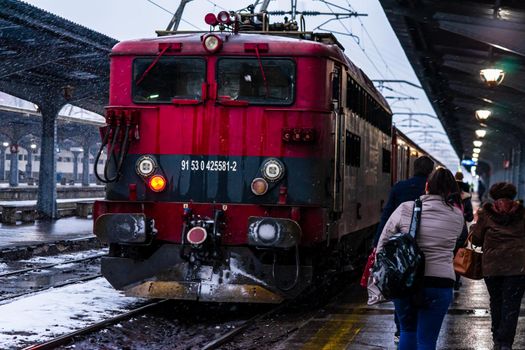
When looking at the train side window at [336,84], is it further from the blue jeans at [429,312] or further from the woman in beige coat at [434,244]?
the blue jeans at [429,312]

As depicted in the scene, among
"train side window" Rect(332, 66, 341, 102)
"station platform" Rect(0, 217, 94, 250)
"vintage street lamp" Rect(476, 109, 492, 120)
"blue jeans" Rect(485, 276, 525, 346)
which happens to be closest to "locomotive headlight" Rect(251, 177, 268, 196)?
"train side window" Rect(332, 66, 341, 102)

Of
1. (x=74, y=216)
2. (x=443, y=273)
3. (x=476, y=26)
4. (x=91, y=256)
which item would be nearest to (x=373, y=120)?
(x=476, y=26)

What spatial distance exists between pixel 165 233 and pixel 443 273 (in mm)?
4659

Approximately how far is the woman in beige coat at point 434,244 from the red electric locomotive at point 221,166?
140 inches

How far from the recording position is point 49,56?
1983 centimetres

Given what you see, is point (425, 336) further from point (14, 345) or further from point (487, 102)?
point (487, 102)

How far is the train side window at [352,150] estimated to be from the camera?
36.3ft

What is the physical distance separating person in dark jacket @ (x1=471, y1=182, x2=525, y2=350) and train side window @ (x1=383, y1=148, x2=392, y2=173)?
865 centimetres

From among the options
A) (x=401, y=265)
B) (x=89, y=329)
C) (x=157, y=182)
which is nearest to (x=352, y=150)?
(x=157, y=182)

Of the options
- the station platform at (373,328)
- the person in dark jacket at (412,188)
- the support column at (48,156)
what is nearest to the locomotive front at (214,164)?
the station platform at (373,328)

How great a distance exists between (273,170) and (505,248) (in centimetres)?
303

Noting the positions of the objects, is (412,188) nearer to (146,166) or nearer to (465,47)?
(146,166)

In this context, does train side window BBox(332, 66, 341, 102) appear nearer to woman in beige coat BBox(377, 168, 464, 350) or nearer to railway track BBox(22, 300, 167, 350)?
railway track BBox(22, 300, 167, 350)

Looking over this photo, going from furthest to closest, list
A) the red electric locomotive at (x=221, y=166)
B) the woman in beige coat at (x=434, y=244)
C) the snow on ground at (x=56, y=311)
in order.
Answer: the red electric locomotive at (x=221, y=166) → the snow on ground at (x=56, y=311) → the woman in beige coat at (x=434, y=244)
